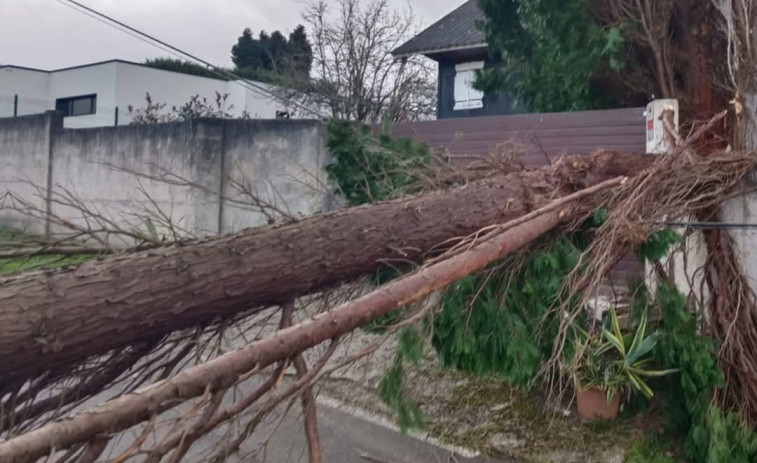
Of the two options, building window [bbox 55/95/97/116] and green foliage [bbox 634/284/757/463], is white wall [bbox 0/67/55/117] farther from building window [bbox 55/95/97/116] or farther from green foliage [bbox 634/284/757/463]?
green foliage [bbox 634/284/757/463]

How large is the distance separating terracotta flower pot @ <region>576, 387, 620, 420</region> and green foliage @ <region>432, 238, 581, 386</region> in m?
0.90

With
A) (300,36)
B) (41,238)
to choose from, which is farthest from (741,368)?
(300,36)

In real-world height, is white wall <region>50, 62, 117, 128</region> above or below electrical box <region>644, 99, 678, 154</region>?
above

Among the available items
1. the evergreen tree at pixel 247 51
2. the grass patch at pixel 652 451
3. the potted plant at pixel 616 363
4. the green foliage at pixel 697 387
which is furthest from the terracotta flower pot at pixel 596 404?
the evergreen tree at pixel 247 51

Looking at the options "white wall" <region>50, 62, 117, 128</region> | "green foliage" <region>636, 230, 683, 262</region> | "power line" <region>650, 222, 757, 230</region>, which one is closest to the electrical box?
"power line" <region>650, 222, 757, 230</region>

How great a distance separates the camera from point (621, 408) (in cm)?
493

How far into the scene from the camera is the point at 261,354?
7.89ft

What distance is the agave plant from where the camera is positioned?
442cm

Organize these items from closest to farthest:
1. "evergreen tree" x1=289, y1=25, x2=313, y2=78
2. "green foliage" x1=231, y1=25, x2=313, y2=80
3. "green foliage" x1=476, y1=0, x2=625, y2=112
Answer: "green foliage" x1=476, y1=0, x2=625, y2=112, "evergreen tree" x1=289, y1=25, x2=313, y2=78, "green foliage" x1=231, y1=25, x2=313, y2=80

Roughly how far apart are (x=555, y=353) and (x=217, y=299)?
187cm

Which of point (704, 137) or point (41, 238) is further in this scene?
point (704, 137)

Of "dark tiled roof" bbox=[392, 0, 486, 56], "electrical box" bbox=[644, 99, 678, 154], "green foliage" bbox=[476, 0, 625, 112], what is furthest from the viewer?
"dark tiled roof" bbox=[392, 0, 486, 56]

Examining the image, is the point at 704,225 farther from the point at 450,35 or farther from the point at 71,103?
the point at 71,103

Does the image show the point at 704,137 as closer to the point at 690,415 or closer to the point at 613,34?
the point at 613,34
